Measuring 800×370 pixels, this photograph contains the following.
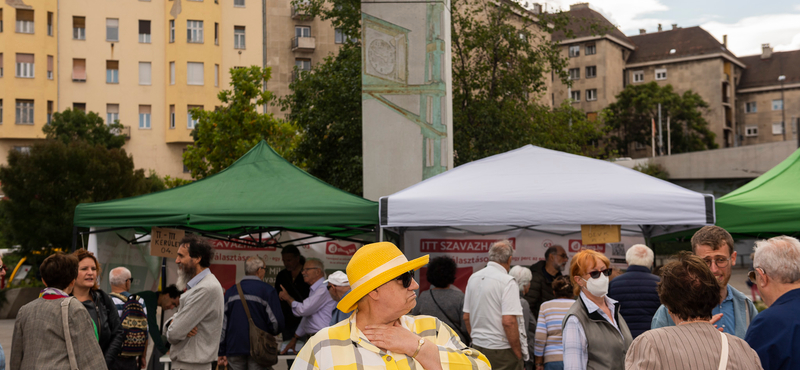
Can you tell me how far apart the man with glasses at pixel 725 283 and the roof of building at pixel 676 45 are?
78779 millimetres

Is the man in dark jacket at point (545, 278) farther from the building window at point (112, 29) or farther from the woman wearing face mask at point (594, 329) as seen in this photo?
the building window at point (112, 29)

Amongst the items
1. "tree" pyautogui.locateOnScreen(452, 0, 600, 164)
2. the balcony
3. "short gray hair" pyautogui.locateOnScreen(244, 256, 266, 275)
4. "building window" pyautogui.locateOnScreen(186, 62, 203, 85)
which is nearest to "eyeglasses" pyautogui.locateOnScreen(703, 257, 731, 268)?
"short gray hair" pyautogui.locateOnScreen(244, 256, 266, 275)

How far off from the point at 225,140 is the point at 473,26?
401 inches

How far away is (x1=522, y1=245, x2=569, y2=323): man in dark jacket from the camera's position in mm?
6996

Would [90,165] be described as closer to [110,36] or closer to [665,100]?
[110,36]

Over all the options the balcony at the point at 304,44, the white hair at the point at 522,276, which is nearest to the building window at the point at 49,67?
the balcony at the point at 304,44

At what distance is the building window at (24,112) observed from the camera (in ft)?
152

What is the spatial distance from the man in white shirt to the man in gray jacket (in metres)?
2.18

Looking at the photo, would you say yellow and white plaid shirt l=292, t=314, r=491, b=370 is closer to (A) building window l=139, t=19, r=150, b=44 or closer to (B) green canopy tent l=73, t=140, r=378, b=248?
(B) green canopy tent l=73, t=140, r=378, b=248

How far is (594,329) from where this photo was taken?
4.06 m

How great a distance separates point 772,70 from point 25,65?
258 ft

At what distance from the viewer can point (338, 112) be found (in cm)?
1919

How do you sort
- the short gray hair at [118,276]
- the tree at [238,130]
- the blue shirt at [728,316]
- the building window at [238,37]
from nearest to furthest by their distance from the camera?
the blue shirt at [728,316], the short gray hair at [118,276], the tree at [238,130], the building window at [238,37]

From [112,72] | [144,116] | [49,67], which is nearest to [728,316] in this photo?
[144,116]
